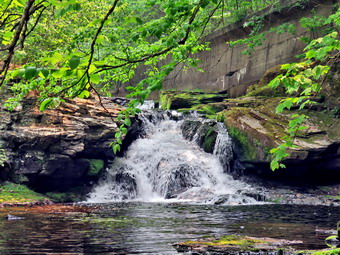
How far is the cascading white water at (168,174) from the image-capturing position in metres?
17.4

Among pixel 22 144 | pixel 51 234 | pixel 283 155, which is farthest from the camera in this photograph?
pixel 22 144

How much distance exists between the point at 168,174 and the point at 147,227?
8.88 m

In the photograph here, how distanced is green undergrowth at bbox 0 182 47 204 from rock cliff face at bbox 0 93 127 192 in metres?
0.53

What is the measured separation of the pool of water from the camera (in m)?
6.97

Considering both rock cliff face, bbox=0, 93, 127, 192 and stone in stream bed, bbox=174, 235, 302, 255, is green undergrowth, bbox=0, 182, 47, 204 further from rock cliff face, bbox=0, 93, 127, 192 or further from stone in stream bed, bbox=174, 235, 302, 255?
stone in stream bed, bbox=174, 235, 302, 255

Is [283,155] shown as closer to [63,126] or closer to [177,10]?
[177,10]

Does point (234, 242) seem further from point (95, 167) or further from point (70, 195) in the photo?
point (95, 167)

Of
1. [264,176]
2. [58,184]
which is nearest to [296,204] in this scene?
[264,176]

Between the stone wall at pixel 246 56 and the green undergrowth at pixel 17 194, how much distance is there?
9043 millimetres

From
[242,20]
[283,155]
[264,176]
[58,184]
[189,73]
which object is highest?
[242,20]

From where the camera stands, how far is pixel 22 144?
16.8 m

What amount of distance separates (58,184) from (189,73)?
16045 mm

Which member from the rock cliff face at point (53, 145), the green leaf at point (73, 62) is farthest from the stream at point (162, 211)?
the green leaf at point (73, 62)

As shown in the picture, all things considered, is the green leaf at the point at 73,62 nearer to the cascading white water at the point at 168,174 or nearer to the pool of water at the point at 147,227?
the pool of water at the point at 147,227
